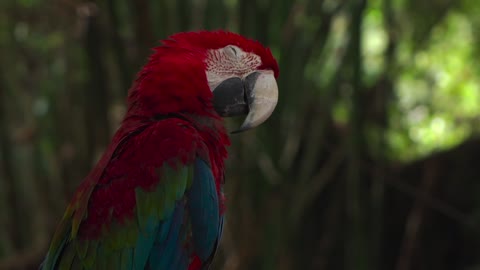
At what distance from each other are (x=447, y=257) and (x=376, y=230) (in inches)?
25.5

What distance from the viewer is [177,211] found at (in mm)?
1527

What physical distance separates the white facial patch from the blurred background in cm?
85

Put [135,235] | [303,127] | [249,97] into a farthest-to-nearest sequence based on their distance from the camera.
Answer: [303,127]
[249,97]
[135,235]

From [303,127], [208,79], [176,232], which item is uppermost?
[208,79]

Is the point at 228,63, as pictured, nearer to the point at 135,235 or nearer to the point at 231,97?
the point at 231,97

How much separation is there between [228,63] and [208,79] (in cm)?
6

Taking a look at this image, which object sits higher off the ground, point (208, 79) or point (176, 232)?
point (208, 79)

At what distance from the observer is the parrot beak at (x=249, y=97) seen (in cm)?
163

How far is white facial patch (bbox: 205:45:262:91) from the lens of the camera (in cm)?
165

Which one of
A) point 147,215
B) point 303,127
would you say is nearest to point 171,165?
point 147,215

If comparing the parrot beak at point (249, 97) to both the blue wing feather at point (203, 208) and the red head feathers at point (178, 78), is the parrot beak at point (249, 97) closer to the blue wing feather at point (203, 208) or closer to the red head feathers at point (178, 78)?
the red head feathers at point (178, 78)

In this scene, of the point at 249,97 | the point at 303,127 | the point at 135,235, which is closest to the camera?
the point at 135,235

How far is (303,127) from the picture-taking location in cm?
296

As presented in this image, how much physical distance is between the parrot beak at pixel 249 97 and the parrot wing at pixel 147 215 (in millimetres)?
151
